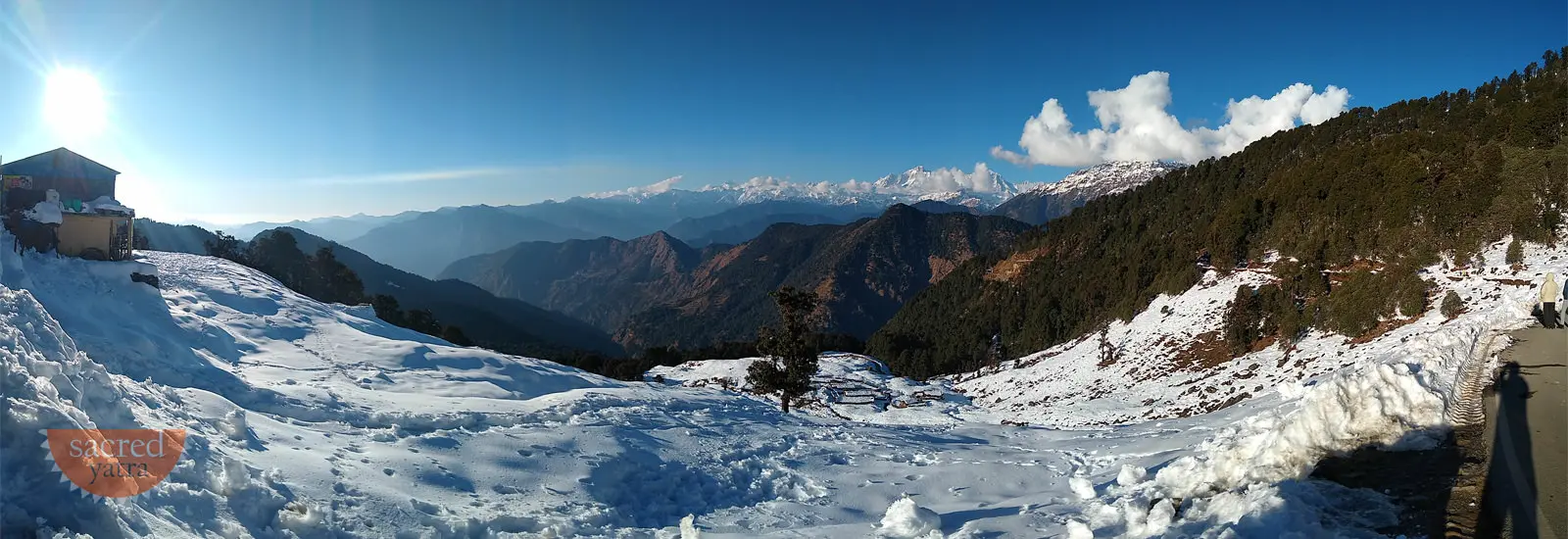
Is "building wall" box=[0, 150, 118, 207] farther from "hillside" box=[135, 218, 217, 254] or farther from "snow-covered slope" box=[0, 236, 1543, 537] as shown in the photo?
"hillside" box=[135, 218, 217, 254]

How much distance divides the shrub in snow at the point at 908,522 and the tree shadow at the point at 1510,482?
19.4ft

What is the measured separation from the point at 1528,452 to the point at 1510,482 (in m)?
1.26

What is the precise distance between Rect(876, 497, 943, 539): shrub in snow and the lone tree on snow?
17952 mm

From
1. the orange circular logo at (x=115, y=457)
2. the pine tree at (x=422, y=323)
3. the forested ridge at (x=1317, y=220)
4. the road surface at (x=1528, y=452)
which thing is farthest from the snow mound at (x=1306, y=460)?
the pine tree at (x=422, y=323)

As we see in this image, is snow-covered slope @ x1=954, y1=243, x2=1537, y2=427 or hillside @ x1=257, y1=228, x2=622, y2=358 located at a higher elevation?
snow-covered slope @ x1=954, y1=243, x2=1537, y2=427

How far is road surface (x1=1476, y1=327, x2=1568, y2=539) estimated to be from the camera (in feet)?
19.0

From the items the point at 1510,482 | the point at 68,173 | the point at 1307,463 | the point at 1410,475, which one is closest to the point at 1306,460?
the point at 1307,463

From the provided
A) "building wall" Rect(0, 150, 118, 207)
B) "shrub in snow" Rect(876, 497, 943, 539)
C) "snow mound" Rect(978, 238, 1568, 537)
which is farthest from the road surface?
"building wall" Rect(0, 150, 118, 207)

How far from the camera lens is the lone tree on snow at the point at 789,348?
90.7 ft

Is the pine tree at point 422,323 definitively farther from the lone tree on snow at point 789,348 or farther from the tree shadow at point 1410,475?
the tree shadow at point 1410,475

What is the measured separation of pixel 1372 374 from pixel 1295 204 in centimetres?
5166

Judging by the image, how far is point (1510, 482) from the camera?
21.2ft

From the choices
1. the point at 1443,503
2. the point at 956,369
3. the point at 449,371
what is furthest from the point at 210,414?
the point at 956,369

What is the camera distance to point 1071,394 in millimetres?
40812
